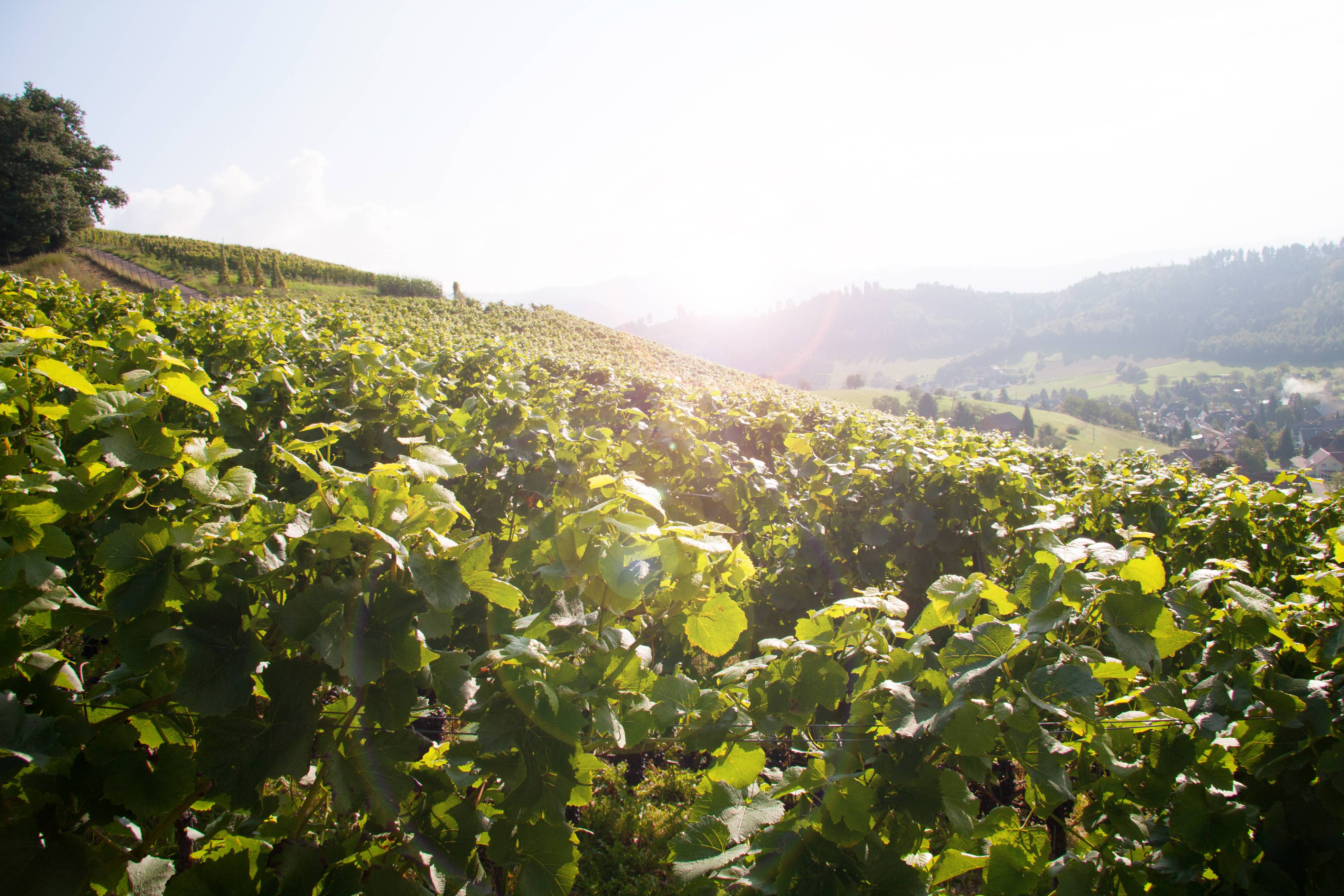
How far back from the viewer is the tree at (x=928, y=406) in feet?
283

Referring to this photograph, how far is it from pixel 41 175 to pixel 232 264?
42.4 ft

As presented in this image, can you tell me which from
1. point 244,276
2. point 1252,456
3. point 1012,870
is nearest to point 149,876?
point 1012,870

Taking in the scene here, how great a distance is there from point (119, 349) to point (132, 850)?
7.47ft

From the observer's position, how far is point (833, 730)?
1.67 meters

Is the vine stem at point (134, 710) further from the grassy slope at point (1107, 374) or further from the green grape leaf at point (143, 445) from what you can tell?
the grassy slope at point (1107, 374)

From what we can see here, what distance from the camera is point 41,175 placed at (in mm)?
36812

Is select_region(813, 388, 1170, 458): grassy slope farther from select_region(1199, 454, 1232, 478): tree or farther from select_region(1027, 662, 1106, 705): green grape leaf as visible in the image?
select_region(1027, 662, 1106, 705): green grape leaf

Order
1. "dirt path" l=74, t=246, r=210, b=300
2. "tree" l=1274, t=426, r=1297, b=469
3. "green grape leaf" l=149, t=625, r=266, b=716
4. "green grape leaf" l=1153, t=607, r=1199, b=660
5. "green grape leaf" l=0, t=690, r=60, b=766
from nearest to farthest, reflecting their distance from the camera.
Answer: "green grape leaf" l=0, t=690, r=60, b=766
"green grape leaf" l=149, t=625, r=266, b=716
"green grape leaf" l=1153, t=607, r=1199, b=660
"dirt path" l=74, t=246, r=210, b=300
"tree" l=1274, t=426, r=1297, b=469

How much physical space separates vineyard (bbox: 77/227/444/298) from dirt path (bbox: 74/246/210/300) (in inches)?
23.7

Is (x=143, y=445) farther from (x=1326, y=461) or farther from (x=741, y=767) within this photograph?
(x=1326, y=461)

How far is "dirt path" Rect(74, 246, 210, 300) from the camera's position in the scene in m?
29.0

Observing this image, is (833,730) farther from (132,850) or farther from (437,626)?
(132,850)

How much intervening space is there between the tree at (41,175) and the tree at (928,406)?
88.9 m

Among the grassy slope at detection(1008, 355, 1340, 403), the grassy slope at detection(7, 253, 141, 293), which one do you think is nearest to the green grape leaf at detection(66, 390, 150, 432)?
the grassy slope at detection(7, 253, 141, 293)
